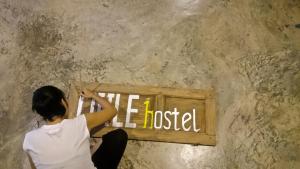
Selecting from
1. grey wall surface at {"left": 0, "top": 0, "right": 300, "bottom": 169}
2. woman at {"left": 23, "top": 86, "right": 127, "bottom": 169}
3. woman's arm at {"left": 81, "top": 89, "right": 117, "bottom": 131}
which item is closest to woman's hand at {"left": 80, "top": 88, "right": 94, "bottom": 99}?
woman's arm at {"left": 81, "top": 89, "right": 117, "bottom": 131}

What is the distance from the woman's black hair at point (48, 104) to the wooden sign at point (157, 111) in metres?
0.47

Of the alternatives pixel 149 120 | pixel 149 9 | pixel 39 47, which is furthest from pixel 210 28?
pixel 39 47

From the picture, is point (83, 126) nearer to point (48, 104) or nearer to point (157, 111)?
point (48, 104)

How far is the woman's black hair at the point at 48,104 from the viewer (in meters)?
1.21

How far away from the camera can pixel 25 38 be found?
1963 millimetres

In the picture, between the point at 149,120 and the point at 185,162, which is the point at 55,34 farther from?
the point at 185,162

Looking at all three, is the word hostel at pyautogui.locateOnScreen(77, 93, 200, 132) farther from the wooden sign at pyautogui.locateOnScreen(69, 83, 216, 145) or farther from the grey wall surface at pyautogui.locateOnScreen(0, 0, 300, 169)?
the grey wall surface at pyautogui.locateOnScreen(0, 0, 300, 169)

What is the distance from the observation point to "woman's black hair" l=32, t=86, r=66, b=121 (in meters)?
1.21

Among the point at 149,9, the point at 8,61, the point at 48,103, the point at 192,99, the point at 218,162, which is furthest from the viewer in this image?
the point at 149,9

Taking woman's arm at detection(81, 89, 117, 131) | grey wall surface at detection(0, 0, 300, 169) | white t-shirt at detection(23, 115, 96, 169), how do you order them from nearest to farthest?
white t-shirt at detection(23, 115, 96, 169), woman's arm at detection(81, 89, 117, 131), grey wall surface at detection(0, 0, 300, 169)

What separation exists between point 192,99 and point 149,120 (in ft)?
0.90

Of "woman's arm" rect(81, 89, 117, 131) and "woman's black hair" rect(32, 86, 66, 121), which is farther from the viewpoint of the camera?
"woman's arm" rect(81, 89, 117, 131)

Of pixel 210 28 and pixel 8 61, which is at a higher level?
pixel 210 28

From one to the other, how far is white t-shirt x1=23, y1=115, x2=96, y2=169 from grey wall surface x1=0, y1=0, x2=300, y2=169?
0.44 metres
